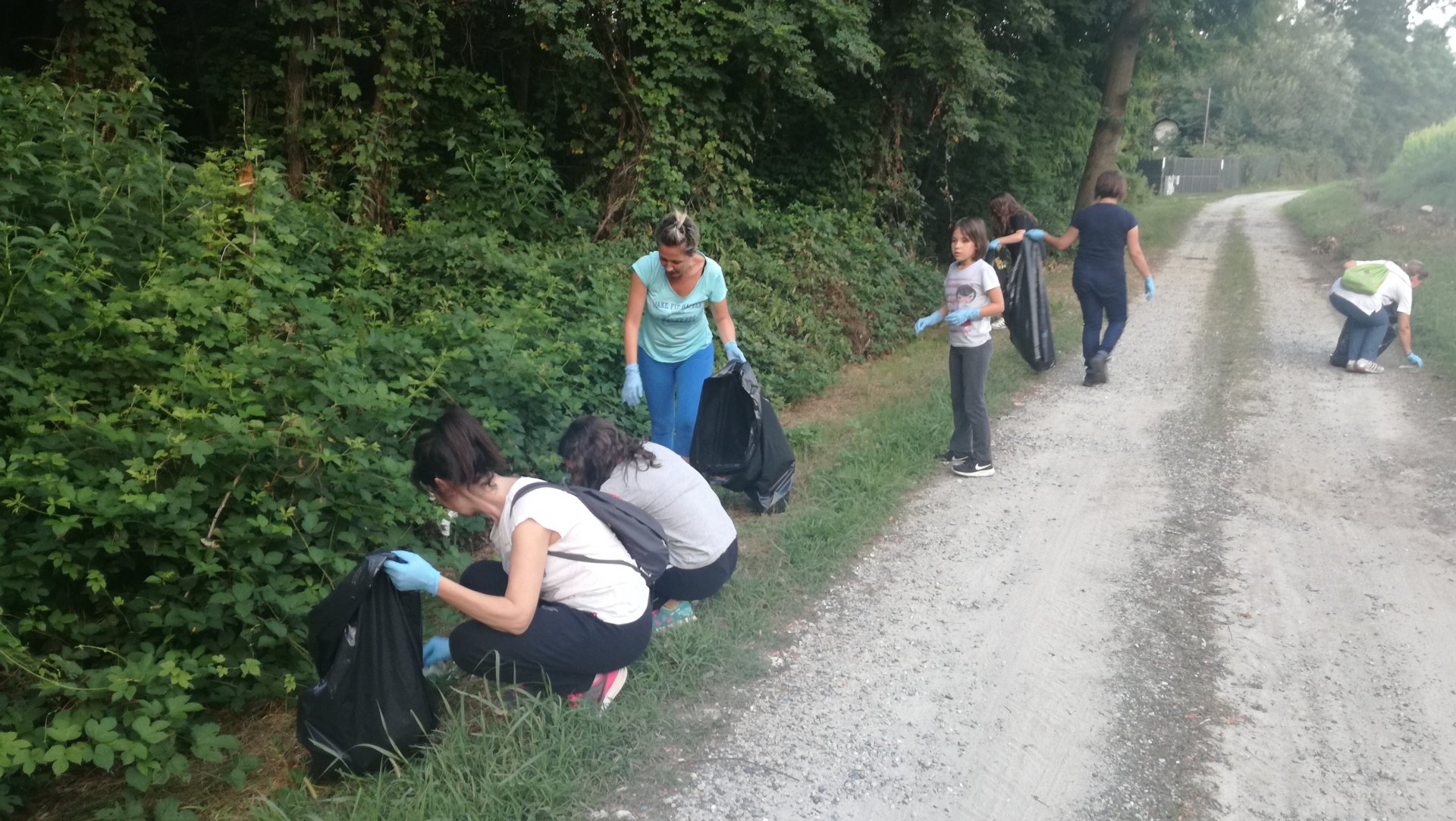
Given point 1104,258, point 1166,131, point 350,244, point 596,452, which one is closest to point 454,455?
point 596,452

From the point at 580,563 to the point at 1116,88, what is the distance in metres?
15.4

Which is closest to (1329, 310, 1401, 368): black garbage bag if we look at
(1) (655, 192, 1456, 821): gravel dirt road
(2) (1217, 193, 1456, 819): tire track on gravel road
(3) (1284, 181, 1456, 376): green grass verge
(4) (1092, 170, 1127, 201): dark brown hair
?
(3) (1284, 181, 1456, 376): green grass verge

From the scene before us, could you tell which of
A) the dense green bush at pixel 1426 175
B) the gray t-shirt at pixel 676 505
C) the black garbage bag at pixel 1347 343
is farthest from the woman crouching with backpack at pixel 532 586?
the dense green bush at pixel 1426 175

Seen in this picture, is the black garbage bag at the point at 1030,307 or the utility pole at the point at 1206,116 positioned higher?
the black garbage bag at the point at 1030,307

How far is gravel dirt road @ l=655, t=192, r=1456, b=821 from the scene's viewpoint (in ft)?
10.4

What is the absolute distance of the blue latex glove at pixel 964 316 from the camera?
5.92 meters

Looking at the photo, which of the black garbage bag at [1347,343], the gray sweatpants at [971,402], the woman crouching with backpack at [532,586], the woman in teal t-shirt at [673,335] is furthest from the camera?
the black garbage bag at [1347,343]

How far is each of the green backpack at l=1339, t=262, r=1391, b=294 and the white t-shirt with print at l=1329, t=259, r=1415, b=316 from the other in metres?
0.03

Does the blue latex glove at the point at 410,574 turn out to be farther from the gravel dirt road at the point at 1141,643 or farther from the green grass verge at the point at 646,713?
the gravel dirt road at the point at 1141,643

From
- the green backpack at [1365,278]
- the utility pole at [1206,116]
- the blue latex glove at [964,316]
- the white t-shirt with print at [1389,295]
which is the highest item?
the blue latex glove at [964,316]

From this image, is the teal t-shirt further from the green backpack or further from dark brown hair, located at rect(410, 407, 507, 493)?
the green backpack

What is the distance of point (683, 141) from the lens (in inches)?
392

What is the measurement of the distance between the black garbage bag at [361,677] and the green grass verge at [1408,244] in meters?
8.46

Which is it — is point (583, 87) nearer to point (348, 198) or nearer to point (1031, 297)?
point (348, 198)
